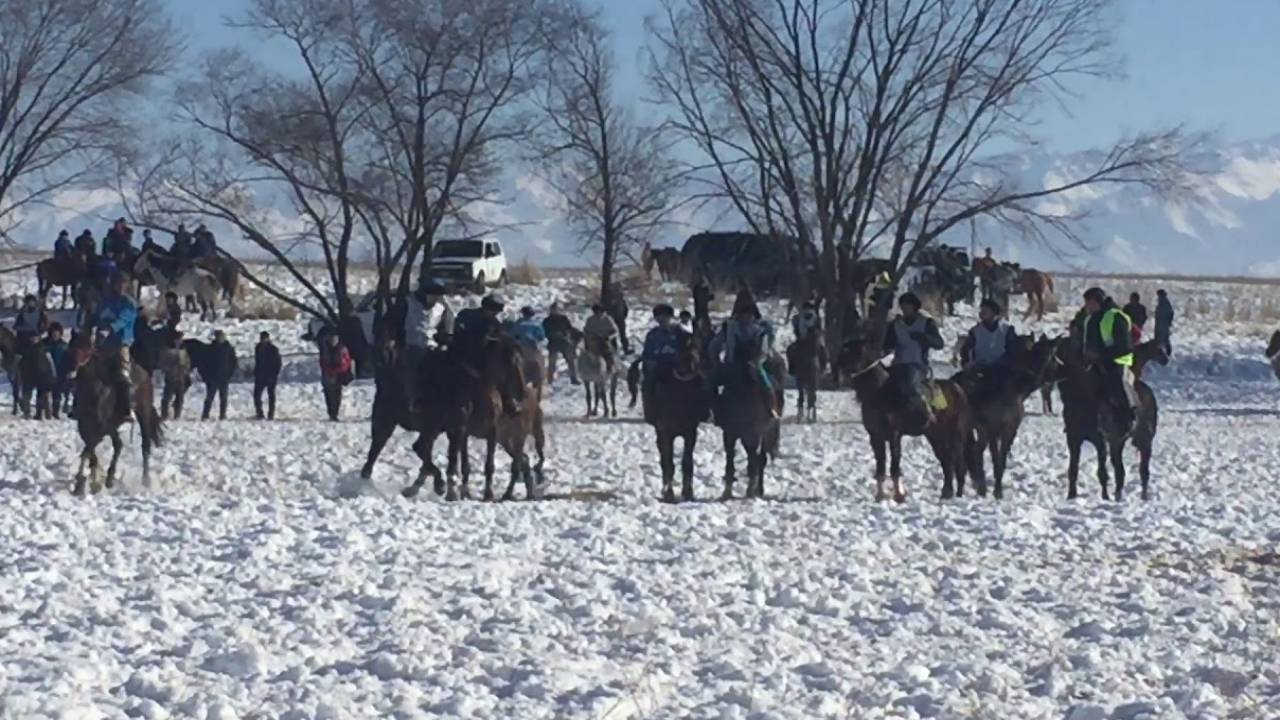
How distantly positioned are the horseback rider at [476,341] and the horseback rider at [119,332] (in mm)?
2929

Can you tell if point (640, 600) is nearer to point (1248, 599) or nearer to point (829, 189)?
point (1248, 599)

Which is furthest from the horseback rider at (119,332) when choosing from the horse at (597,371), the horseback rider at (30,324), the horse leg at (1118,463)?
the horse at (597,371)

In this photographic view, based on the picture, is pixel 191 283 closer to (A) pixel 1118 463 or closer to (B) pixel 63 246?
(B) pixel 63 246

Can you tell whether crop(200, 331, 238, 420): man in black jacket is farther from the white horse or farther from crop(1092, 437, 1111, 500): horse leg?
crop(1092, 437, 1111, 500): horse leg

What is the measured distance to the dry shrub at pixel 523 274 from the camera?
6119cm

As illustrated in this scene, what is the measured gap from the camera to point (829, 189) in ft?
143

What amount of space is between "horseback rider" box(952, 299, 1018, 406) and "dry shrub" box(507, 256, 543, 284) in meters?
40.1

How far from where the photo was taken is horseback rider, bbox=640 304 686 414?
2044 centimetres

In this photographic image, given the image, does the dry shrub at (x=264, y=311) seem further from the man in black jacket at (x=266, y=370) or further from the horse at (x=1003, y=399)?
the horse at (x=1003, y=399)

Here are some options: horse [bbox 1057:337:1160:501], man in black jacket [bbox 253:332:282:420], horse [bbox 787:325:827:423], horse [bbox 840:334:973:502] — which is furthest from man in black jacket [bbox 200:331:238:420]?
horse [bbox 1057:337:1160:501]

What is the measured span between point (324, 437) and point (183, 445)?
239 cm

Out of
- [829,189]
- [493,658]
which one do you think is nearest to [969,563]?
[493,658]

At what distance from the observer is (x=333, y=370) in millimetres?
32656

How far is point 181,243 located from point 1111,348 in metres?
→ 30.4
